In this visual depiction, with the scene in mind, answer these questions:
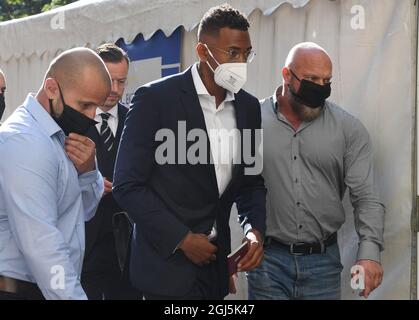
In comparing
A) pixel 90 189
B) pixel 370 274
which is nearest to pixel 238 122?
pixel 90 189

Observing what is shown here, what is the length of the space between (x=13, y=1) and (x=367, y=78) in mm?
15184

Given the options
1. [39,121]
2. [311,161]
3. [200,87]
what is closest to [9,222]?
[39,121]

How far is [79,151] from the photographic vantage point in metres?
2.66

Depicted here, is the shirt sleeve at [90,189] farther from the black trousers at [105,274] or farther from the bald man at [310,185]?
the black trousers at [105,274]

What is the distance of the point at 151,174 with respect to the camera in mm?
3029

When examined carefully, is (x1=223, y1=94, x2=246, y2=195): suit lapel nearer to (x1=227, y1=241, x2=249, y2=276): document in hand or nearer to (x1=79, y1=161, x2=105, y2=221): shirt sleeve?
(x1=227, y1=241, x2=249, y2=276): document in hand

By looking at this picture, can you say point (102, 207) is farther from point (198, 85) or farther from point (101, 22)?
point (101, 22)

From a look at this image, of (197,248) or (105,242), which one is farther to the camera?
(105,242)

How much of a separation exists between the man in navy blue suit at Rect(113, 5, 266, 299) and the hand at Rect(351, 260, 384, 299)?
55 cm

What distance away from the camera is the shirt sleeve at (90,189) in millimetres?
2855

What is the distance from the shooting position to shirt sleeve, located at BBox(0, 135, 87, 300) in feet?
7.45

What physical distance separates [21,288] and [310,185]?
A: 159cm

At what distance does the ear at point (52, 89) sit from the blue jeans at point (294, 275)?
1.49 metres

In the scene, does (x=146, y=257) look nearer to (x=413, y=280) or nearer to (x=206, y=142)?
(x=206, y=142)
